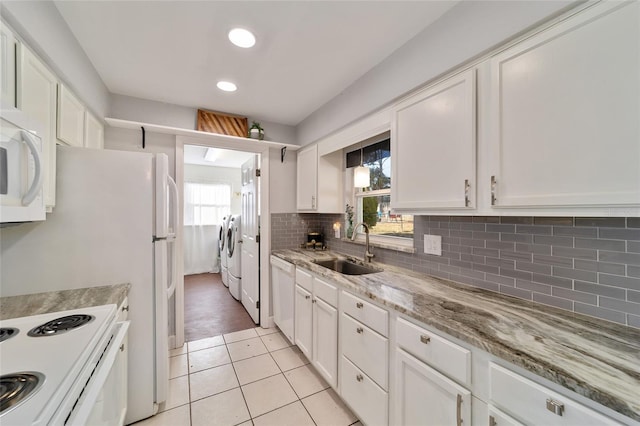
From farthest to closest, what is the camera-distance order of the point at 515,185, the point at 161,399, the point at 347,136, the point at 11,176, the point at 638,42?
1. the point at 347,136
2. the point at 161,399
3. the point at 515,185
4. the point at 11,176
5. the point at 638,42

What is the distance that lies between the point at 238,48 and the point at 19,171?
1.38 meters

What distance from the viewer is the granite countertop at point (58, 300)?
1222 millimetres

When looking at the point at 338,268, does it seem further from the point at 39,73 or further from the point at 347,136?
the point at 39,73

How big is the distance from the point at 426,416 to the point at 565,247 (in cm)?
102

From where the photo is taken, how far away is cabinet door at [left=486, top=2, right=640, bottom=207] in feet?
2.73

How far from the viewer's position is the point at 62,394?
27.4 inches

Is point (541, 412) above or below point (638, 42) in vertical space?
below

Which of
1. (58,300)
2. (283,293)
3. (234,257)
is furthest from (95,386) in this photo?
(234,257)

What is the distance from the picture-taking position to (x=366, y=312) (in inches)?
57.7

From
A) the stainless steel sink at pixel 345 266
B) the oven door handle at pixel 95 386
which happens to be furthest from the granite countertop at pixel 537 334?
the oven door handle at pixel 95 386

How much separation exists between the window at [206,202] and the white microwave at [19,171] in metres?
4.79

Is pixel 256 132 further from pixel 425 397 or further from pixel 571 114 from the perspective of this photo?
pixel 425 397

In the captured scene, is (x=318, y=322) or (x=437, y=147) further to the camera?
(x=318, y=322)

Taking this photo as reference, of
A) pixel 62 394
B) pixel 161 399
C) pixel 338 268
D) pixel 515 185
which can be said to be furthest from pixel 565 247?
pixel 161 399
